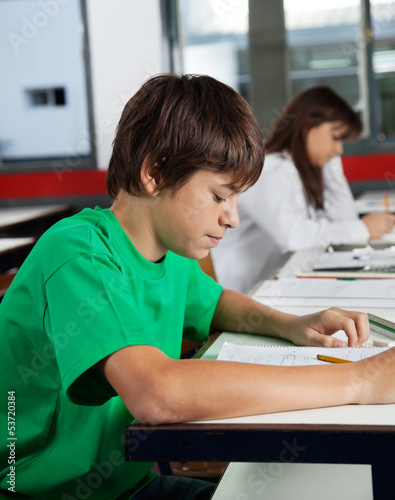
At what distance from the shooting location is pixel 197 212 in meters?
0.93

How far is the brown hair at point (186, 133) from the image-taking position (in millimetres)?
909

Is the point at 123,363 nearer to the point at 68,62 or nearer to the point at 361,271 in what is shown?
the point at 361,271

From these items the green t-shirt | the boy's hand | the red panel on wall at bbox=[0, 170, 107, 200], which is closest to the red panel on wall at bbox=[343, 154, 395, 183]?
the red panel on wall at bbox=[0, 170, 107, 200]

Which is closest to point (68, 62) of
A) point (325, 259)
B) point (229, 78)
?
point (229, 78)

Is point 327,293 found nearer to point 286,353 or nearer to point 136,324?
point 286,353

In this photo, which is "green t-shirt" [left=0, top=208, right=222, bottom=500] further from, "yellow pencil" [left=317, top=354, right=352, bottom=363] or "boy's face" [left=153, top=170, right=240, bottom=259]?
"yellow pencil" [left=317, top=354, right=352, bottom=363]

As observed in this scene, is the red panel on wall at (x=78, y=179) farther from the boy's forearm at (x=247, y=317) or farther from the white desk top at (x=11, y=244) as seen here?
the boy's forearm at (x=247, y=317)

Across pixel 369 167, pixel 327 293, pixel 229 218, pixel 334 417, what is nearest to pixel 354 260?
pixel 327 293

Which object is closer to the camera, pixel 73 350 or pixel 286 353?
pixel 73 350

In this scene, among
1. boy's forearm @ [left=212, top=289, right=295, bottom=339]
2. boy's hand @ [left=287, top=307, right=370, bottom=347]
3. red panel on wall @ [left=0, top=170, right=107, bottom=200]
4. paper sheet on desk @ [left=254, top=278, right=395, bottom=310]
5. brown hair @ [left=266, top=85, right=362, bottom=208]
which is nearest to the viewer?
boy's hand @ [left=287, top=307, right=370, bottom=347]

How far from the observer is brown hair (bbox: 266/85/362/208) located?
2566 mm

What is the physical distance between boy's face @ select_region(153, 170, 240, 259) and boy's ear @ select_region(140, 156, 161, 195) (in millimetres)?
14

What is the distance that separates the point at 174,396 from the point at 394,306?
2.40ft

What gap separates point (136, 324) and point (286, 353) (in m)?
0.32
